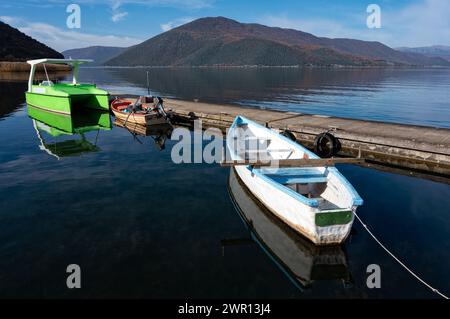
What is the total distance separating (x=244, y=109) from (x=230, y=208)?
19383 millimetres

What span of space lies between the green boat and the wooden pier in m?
15.1

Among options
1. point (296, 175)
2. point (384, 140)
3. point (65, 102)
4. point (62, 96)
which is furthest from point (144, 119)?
point (384, 140)

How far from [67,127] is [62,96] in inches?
160

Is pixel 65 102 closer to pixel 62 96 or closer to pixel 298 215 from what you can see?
pixel 62 96

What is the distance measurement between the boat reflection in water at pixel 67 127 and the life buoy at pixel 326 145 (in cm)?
1451

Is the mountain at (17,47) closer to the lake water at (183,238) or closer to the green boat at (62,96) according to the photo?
the green boat at (62,96)

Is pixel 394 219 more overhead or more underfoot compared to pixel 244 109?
more underfoot

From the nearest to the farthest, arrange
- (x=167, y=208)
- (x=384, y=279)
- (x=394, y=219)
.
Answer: (x=384, y=279) < (x=394, y=219) < (x=167, y=208)

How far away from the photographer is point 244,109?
3072 cm

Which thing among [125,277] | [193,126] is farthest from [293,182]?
[193,126]

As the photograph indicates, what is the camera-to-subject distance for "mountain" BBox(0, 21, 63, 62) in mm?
146663

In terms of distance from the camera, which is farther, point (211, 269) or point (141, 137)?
point (141, 137)
